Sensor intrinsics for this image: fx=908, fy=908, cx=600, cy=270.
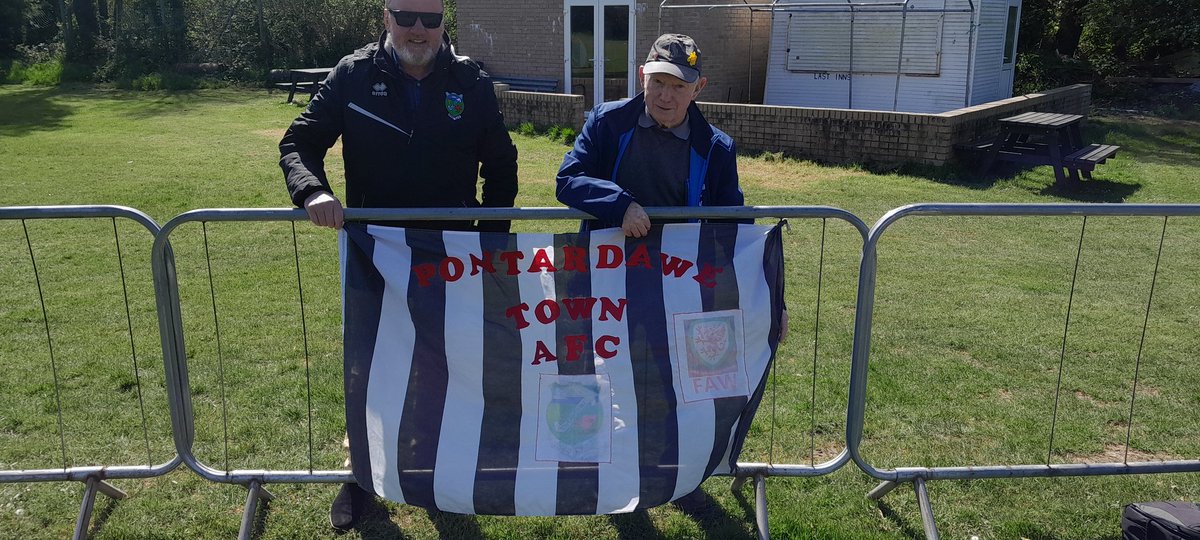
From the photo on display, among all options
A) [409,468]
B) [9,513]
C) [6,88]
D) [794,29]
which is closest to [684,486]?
[409,468]

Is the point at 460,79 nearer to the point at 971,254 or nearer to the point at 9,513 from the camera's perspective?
the point at 9,513

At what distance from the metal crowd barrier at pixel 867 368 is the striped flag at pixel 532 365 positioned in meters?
0.56

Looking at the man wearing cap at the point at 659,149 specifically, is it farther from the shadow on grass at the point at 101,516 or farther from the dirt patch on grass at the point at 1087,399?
the dirt patch on grass at the point at 1087,399

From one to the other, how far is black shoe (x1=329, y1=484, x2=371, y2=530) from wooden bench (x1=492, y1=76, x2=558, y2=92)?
48.6 feet

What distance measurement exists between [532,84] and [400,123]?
14881 mm

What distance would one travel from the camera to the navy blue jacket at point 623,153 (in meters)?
3.29

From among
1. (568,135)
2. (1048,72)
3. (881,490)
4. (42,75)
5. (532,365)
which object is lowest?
(881,490)

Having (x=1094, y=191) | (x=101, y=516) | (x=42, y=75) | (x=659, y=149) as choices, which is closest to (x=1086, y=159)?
(x=1094, y=191)

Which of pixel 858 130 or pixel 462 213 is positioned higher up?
pixel 462 213

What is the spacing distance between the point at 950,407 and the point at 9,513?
4271 millimetres

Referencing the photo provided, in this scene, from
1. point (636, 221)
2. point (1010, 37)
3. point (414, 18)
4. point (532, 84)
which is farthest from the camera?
point (532, 84)

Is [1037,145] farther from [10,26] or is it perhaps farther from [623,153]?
[10,26]

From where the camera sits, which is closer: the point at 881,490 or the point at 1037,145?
the point at 881,490

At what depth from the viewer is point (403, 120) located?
345 cm
